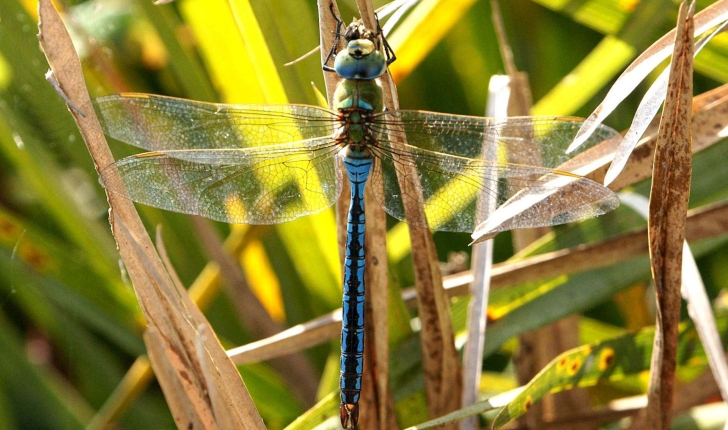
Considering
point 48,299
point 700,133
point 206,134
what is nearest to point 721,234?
point 700,133

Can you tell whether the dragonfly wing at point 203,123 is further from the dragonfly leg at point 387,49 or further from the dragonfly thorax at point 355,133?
the dragonfly leg at point 387,49

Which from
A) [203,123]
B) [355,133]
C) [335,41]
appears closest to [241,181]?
[203,123]

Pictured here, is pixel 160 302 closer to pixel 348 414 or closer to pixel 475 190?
pixel 348 414

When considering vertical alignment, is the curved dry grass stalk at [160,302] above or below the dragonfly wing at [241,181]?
below

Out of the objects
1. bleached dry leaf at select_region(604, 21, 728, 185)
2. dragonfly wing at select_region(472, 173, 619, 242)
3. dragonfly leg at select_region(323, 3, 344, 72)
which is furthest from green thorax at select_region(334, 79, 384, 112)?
bleached dry leaf at select_region(604, 21, 728, 185)

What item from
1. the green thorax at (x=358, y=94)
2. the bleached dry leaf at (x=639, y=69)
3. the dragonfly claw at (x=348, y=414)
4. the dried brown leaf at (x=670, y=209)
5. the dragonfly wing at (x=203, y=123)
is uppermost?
the green thorax at (x=358, y=94)

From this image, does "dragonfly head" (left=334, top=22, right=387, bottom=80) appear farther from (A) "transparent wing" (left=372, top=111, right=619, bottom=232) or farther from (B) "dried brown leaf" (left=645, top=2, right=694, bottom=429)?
(B) "dried brown leaf" (left=645, top=2, right=694, bottom=429)

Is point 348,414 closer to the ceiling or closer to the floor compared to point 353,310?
closer to the floor

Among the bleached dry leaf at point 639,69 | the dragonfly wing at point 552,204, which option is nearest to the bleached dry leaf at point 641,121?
the bleached dry leaf at point 639,69
